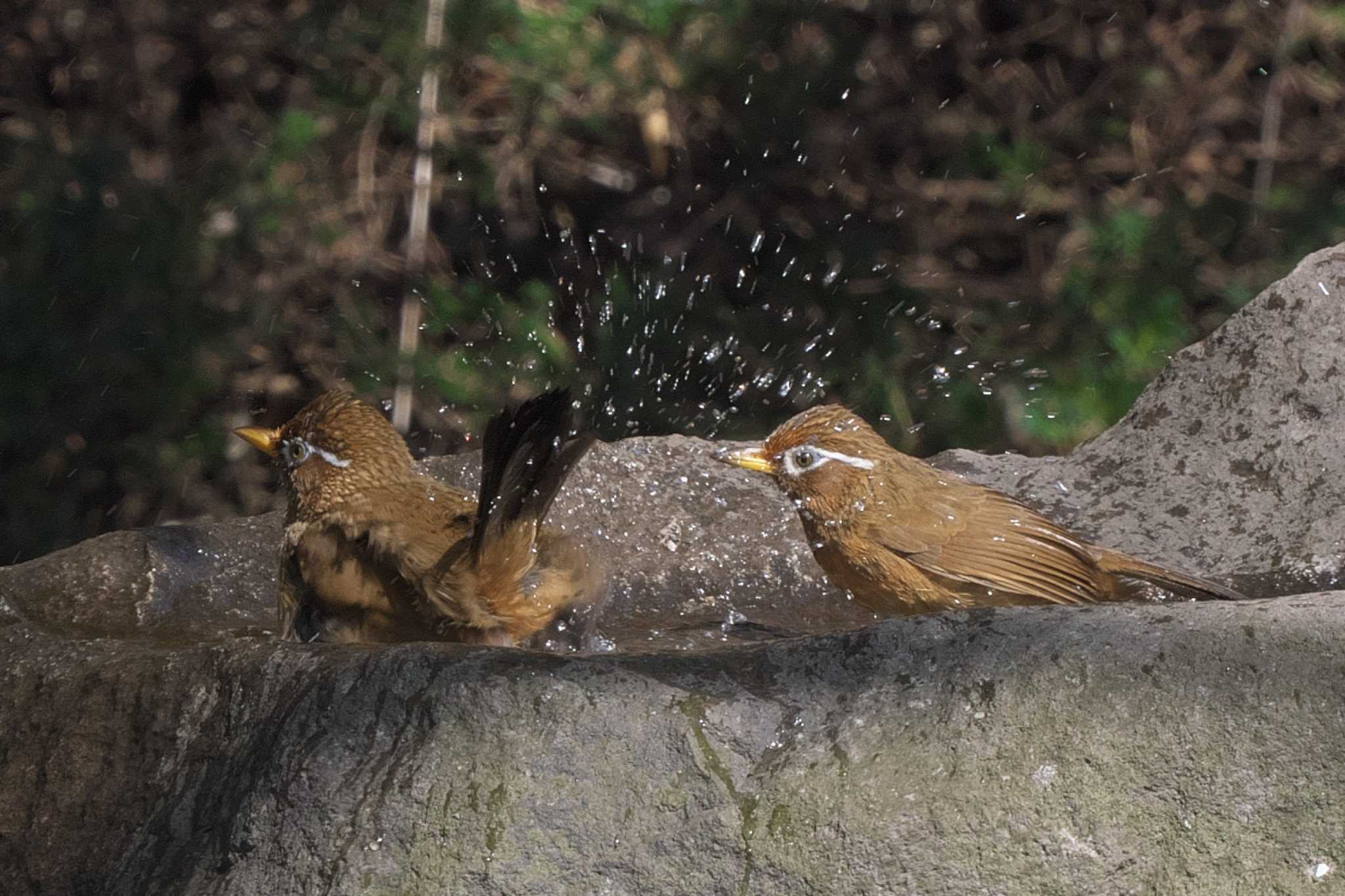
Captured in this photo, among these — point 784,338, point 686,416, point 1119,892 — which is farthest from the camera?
point 784,338

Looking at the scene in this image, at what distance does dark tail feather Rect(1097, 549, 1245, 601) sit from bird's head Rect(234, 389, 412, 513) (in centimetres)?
170

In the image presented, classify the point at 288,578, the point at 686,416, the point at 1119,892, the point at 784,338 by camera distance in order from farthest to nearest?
the point at 784,338 < the point at 686,416 < the point at 288,578 < the point at 1119,892

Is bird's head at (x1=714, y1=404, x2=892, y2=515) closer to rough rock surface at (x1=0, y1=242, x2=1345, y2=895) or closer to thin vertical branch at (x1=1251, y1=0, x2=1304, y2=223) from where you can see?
rough rock surface at (x1=0, y1=242, x2=1345, y2=895)

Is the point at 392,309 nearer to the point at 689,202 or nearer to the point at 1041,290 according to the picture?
the point at 689,202

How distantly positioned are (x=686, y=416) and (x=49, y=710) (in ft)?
13.0

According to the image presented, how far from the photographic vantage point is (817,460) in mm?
4406

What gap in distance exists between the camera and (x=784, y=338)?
7.93m

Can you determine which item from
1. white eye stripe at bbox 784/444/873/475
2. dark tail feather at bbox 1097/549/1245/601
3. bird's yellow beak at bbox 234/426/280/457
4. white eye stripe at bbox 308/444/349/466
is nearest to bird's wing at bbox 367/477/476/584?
white eye stripe at bbox 308/444/349/466

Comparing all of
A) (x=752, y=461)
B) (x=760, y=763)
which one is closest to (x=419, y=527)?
(x=752, y=461)

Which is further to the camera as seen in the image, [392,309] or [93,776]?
[392,309]

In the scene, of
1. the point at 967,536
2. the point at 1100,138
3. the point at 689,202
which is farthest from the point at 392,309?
the point at 967,536

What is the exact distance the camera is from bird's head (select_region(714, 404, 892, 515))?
436 cm

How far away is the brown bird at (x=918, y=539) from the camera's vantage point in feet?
13.8

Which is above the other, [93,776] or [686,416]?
[93,776]
